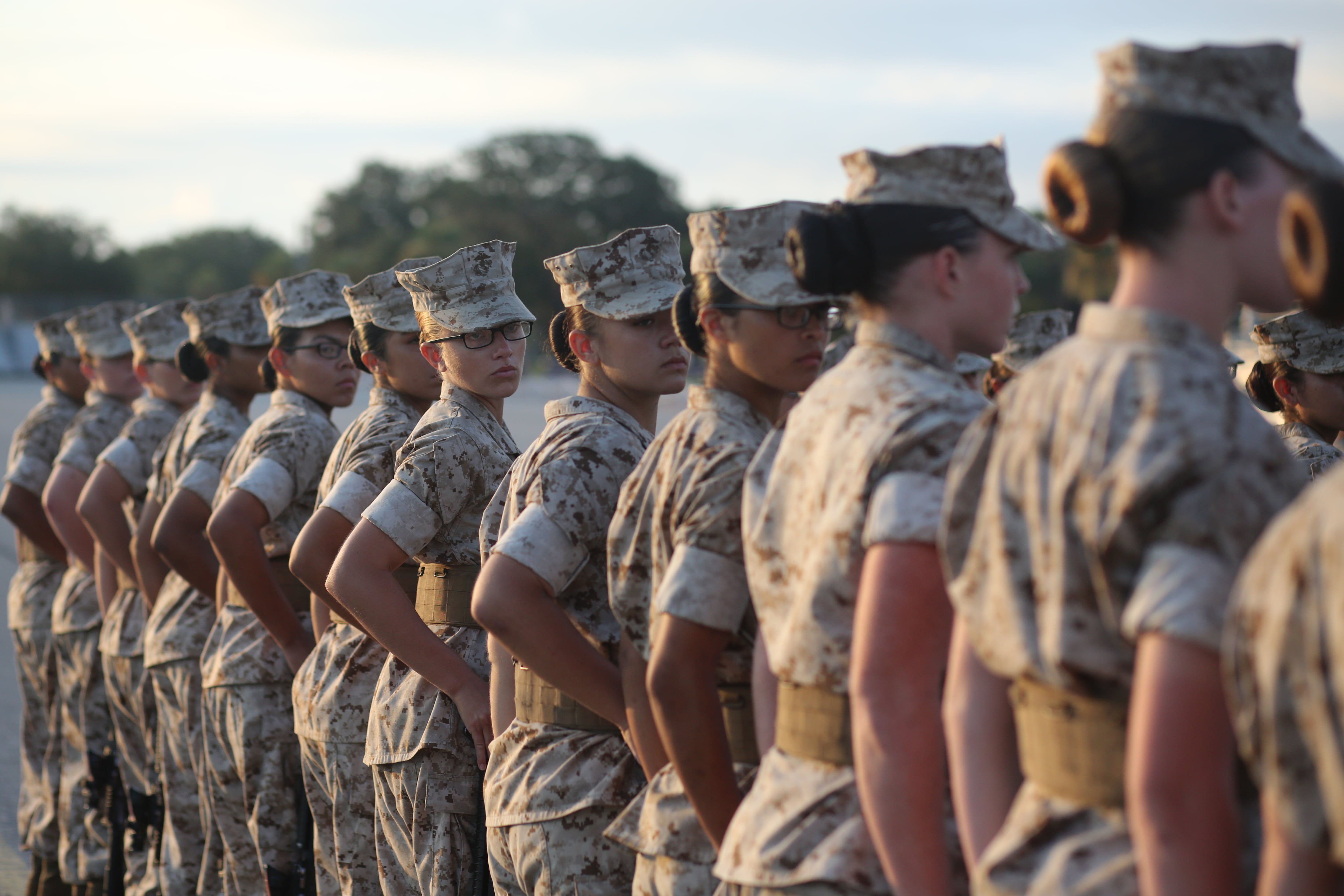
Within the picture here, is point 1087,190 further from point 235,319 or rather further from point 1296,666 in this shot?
point 235,319

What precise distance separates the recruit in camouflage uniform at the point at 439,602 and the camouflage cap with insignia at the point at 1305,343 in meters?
2.27

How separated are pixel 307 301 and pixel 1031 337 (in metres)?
2.66

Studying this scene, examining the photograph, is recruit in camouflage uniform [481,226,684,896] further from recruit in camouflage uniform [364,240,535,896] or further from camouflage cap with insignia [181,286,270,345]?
camouflage cap with insignia [181,286,270,345]

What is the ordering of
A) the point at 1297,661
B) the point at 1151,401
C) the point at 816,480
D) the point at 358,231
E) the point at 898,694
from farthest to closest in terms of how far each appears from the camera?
1. the point at 358,231
2. the point at 816,480
3. the point at 898,694
4. the point at 1151,401
5. the point at 1297,661

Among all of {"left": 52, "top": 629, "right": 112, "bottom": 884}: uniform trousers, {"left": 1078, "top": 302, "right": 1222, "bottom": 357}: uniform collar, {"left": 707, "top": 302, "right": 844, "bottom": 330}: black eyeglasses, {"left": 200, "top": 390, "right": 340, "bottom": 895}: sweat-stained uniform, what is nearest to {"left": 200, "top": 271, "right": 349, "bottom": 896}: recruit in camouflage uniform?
{"left": 200, "top": 390, "right": 340, "bottom": 895}: sweat-stained uniform

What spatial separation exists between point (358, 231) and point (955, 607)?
87.2 meters

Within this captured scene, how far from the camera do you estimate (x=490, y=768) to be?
11.2ft

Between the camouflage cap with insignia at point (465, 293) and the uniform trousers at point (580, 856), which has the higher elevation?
the camouflage cap with insignia at point (465, 293)

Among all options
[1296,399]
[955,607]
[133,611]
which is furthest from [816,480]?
[133,611]

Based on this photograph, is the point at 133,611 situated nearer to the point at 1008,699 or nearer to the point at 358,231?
the point at 1008,699

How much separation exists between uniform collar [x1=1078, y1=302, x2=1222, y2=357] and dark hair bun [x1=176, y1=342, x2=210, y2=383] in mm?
5258

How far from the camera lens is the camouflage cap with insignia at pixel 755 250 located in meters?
2.70

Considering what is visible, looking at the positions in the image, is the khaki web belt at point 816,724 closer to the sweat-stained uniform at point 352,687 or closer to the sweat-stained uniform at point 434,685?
the sweat-stained uniform at point 434,685

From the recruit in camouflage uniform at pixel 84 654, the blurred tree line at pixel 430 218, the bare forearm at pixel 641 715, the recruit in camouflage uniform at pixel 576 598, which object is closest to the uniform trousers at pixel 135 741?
the recruit in camouflage uniform at pixel 84 654
